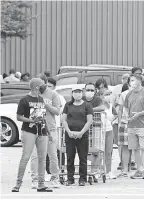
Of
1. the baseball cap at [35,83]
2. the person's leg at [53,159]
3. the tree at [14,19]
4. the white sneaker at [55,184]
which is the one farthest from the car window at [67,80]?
the tree at [14,19]

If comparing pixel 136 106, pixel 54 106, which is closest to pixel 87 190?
pixel 54 106

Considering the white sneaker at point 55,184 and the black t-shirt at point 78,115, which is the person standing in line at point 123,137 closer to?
the black t-shirt at point 78,115

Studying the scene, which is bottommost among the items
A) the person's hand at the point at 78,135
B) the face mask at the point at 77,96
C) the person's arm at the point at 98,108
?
the person's hand at the point at 78,135

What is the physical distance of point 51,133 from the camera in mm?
12586

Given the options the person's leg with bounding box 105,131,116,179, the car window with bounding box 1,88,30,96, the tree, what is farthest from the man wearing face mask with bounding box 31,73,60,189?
the tree

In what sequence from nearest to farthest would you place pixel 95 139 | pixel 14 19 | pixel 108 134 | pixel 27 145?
pixel 27 145
pixel 95 139
pixel 108 134
pixel 14 19

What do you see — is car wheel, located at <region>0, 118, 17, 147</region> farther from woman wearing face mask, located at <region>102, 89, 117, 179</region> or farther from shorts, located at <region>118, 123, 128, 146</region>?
woman wearing face mask, located at <region>102, 89, 117, 179</region>

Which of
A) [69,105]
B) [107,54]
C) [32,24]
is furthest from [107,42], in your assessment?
[69,105]

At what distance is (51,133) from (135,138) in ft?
5.96

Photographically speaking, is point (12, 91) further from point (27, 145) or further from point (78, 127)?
point (27, 145)

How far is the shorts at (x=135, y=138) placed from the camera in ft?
44.7

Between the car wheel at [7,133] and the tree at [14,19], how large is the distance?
779 inches

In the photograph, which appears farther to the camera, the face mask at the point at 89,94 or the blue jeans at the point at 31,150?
the face mask at the point at 89,94

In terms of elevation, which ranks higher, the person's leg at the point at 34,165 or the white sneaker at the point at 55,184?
the person's leg at the point at 34,165
